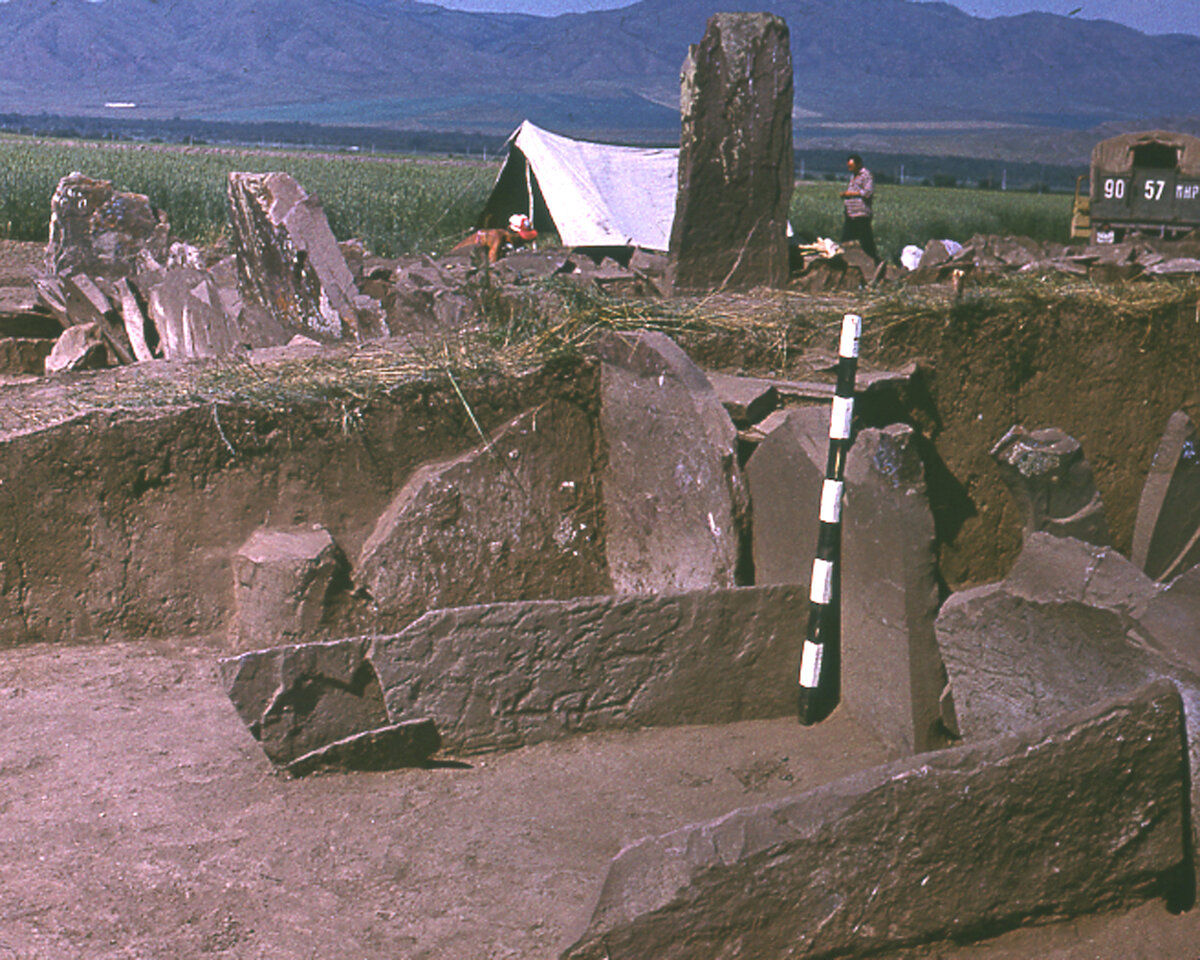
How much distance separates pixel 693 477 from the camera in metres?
4.75

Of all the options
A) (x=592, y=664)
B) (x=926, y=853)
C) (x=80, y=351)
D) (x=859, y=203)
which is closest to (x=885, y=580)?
(x=592, y=664)

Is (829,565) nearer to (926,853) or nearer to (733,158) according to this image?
(926,853)

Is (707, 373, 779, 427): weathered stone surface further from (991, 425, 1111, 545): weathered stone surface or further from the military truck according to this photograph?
the military truck

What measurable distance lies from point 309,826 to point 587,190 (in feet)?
42.2

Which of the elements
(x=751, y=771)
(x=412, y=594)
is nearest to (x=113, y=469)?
(x=412, y=594)

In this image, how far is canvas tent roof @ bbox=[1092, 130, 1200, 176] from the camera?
57.4 ft

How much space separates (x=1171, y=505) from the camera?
5551 mm

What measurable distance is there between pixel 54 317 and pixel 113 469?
17.4 feet

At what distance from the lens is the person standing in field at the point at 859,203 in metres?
13.6

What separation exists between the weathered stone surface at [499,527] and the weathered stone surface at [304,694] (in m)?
1.13

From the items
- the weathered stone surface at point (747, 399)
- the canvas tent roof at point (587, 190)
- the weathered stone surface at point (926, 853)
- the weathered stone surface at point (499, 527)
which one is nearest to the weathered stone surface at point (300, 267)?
the weathered stone surface at point (499, 527)

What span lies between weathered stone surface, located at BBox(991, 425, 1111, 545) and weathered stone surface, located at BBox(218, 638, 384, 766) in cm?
277

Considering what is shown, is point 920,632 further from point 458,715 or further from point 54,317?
point 54,317

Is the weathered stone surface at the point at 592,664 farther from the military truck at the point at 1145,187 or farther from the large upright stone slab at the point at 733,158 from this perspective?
the military truck at the point at 1145,187
